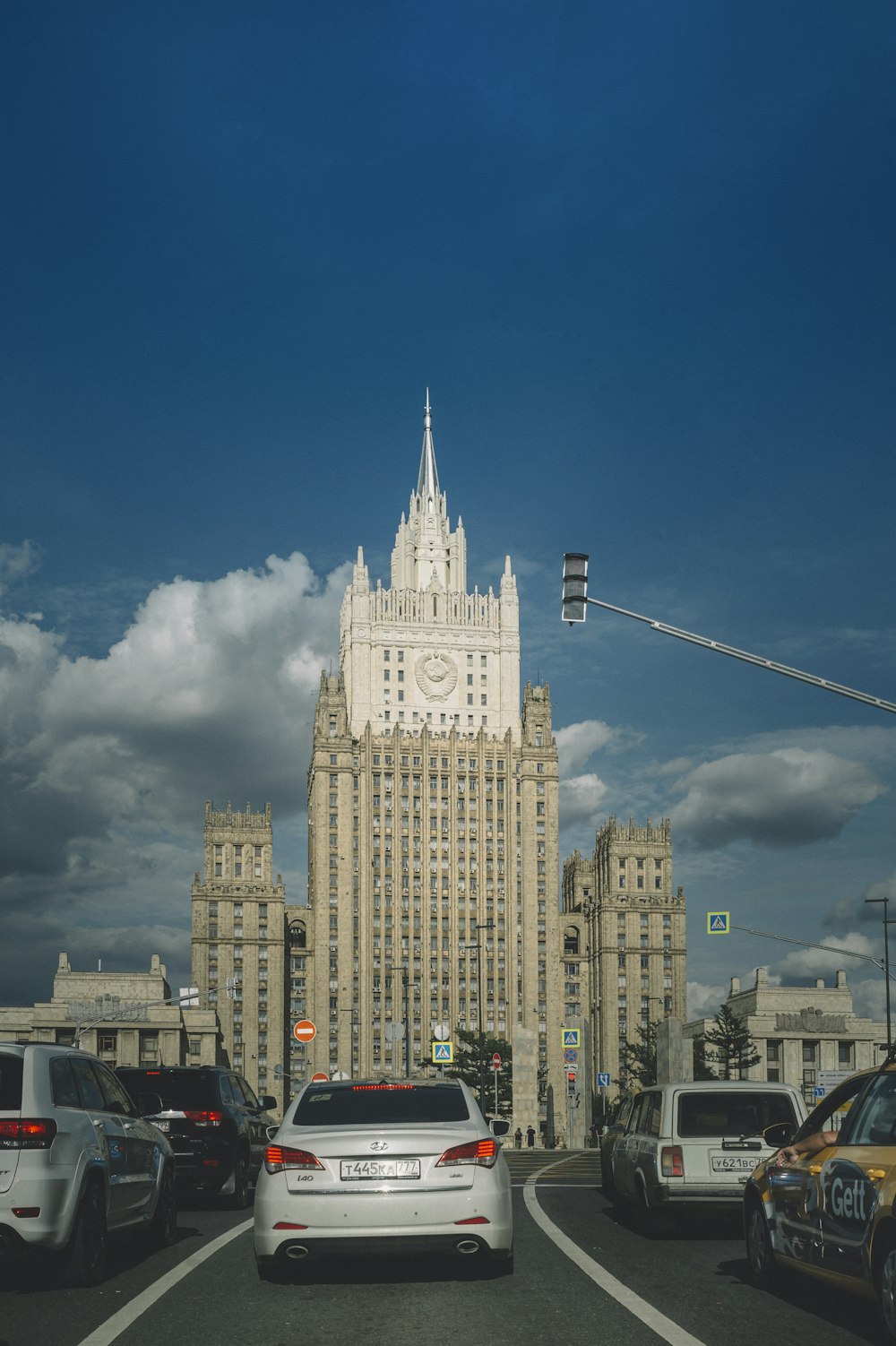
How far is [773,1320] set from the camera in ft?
31.0

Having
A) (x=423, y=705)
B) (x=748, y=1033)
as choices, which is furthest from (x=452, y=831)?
(x=748, y=1033)

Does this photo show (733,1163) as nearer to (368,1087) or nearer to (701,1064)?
(368,1087)

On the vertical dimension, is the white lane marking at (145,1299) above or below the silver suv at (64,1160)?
below

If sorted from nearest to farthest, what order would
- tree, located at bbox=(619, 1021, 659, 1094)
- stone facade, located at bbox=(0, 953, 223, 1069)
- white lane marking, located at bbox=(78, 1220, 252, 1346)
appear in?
white lane marking, located at bbox=(78, 1220, 252, 1346)
stone facade, located at bbox=(0, 953, 223, 1069)
tree, located at bbox=(619, 1021, 659, 1094)

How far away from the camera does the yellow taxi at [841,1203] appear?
8.34 m

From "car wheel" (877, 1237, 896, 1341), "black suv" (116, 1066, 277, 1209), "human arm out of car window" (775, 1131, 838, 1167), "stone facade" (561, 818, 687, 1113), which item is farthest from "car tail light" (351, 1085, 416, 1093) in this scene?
"stone facade" (561, 818, 687, 1113)

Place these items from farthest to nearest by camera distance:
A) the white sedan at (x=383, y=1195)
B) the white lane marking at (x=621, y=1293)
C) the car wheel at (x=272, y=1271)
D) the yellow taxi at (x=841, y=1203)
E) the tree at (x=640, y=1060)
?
the tree at (x=640, y=1060), the car wheel at (x=272, y=1271), the white sedan at (x=383, y=1195), the white lane marking at (x=621, y=1293), the yellow taxi at (x=841, y=1203)

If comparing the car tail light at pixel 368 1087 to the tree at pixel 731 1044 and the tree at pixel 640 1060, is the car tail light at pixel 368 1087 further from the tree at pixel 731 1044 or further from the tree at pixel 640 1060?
the tree at pixel 640 1060

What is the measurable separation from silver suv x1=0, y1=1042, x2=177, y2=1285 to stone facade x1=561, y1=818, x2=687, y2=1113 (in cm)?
12940

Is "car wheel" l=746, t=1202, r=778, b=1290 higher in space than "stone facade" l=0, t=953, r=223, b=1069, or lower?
higher

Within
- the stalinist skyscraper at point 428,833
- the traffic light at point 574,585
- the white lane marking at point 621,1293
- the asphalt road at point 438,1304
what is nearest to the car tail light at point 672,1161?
the asphalt road at point 438,1304

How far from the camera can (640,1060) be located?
414 feet

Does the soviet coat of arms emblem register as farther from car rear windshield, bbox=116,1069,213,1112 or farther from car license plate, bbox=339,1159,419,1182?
car license plate, bbox=339,1159,419,1182

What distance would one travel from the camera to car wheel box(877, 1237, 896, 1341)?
8078mm
